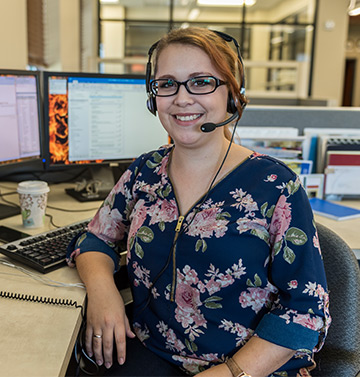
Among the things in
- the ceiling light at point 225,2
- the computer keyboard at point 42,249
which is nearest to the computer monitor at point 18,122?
the computer keyboard at point 42,249

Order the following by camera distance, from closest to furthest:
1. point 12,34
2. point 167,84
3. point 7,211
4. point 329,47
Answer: point 167,84 < point 7,211 < point 12,34 < point 329,47

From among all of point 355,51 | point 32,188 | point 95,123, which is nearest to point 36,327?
point 32,188

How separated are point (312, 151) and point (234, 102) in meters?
0.83

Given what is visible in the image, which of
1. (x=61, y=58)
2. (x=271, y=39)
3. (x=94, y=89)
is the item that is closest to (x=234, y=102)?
(x=94, y=89)

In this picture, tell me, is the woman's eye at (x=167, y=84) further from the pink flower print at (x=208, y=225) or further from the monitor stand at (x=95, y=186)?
the monitor stand at (x=95, y=186)

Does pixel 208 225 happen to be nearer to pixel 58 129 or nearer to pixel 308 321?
pixel 308 321

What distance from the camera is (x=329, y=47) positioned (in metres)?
6.29

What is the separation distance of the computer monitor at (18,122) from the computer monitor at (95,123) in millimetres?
37

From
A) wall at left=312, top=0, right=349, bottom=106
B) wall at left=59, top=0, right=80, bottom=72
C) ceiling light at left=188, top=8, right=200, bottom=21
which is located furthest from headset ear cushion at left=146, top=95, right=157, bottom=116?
ceiling light at left=188, top=8, right=200, bottom=21

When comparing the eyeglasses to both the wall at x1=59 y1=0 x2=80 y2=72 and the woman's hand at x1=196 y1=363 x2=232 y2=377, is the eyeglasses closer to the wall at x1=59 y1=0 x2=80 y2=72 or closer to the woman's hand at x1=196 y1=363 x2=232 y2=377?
the woman's hand at x1=196 y1=363 x2=232 y2=377

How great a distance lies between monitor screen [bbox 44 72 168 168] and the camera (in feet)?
4.68

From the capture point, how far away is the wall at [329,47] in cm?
623

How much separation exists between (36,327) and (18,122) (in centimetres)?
79

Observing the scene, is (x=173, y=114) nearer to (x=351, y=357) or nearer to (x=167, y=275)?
(x=167, y=275)
